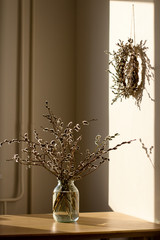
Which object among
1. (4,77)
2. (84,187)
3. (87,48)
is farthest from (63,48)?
(84,187)

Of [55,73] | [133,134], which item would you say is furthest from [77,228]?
[55,73]

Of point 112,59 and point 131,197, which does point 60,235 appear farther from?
point 112,59

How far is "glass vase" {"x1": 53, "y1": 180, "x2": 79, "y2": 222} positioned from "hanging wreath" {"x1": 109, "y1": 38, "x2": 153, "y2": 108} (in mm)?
654

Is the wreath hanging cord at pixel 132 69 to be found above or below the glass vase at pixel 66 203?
above

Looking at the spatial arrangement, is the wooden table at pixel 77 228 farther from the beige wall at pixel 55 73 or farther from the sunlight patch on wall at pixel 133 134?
the beige wall at pixel 55 73

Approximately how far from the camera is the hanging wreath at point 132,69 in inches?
108

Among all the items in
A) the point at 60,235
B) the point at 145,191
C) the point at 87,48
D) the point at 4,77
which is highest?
the point at 87,48

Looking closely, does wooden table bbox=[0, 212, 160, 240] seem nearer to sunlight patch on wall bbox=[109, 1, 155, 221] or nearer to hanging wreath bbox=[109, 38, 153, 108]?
sunlight patch on wall bbox=[109, 1, 155, 221]

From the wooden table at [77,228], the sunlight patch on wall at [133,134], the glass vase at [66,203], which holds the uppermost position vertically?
the sunlight patch on wall at [133,134]

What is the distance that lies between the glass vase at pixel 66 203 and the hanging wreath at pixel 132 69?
654 millimetres

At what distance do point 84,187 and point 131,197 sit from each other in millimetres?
783

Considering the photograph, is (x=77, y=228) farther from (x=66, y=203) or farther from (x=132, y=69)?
(x=132, y=69)

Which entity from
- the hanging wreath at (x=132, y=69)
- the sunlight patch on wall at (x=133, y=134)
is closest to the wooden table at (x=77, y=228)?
the sunlight patch on wall at (x=133, y=134)

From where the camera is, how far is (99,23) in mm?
3455
